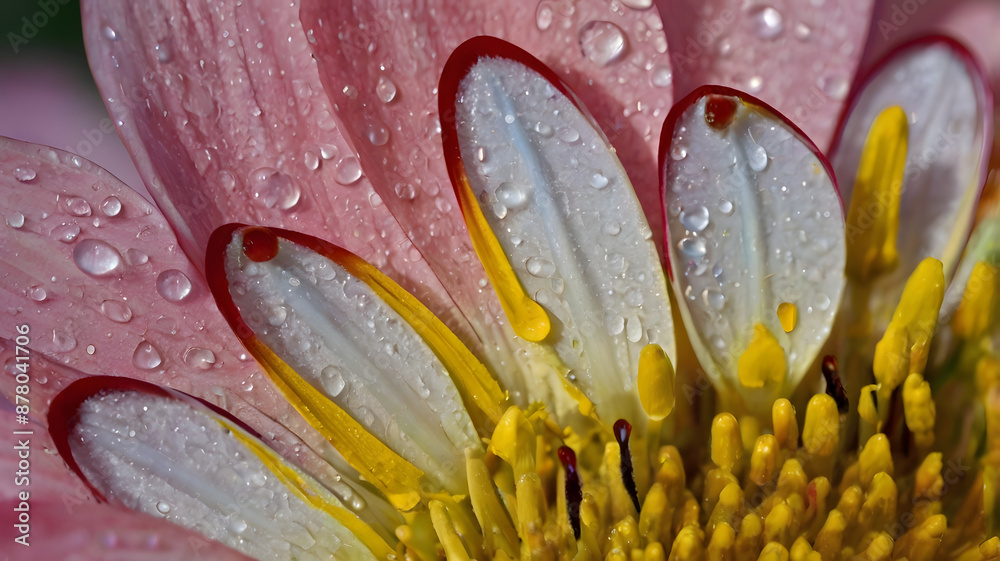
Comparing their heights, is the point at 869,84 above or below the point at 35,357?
above

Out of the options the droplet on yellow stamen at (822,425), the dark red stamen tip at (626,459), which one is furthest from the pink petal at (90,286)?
the droplet on yellow stamen at (822,425)

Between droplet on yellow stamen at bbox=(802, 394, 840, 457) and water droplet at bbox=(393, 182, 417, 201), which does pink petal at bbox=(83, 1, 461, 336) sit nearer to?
water droplet at bbox=(393, 182, 417, 201)

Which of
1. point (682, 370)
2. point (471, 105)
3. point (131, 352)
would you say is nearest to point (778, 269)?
point (682, 370)

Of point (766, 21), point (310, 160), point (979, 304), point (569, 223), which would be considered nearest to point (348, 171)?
point (310, 160)

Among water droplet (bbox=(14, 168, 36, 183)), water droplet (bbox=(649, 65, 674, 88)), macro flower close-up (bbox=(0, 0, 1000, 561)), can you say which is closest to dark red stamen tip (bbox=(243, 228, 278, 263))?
macro flower close-up (bbox=(0, 0, 1000, 561))

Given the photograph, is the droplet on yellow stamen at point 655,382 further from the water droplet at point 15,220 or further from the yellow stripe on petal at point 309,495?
the water droplet at point 15,220

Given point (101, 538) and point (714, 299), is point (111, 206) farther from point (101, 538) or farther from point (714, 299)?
point (714, 299)

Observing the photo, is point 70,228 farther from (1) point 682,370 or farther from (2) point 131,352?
(1) point 682,370
